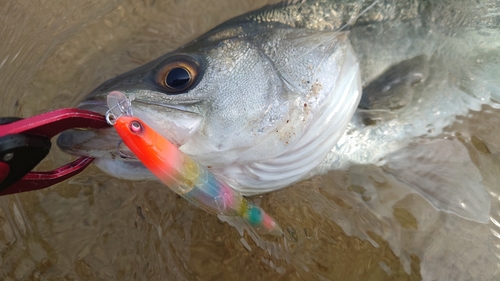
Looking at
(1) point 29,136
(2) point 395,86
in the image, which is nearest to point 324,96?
(2) point 395,86

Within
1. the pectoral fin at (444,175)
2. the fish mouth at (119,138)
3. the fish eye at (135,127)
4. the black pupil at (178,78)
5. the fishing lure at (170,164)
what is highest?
the black pupil at (178,78)

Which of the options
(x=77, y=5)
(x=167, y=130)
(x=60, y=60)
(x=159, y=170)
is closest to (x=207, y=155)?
(x=167, y=130)

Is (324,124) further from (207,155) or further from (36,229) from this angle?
(36,229)

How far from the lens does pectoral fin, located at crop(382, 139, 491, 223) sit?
1.77 meters

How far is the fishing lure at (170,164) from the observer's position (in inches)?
43.6

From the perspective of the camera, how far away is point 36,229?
204 cm

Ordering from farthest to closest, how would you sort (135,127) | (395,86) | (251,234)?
1. (251,234)
2. (395,86)
3. (135,127)

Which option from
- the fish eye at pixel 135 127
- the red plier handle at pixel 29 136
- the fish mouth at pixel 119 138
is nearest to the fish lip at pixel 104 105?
the fish mouth at pixel 119 138

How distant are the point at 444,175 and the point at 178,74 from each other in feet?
3.95

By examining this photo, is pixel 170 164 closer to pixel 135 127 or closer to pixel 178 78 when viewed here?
pixel 135 127

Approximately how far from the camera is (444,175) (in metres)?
1.80

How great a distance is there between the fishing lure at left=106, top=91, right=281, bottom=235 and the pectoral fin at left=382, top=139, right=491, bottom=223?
814 millimetres

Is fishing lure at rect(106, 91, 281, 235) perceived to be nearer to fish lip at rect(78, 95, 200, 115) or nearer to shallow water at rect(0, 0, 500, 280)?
fish lip at rect(78, 95, 200, 115)

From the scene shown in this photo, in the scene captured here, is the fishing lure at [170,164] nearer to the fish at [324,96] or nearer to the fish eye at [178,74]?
the fish at [324,96]
